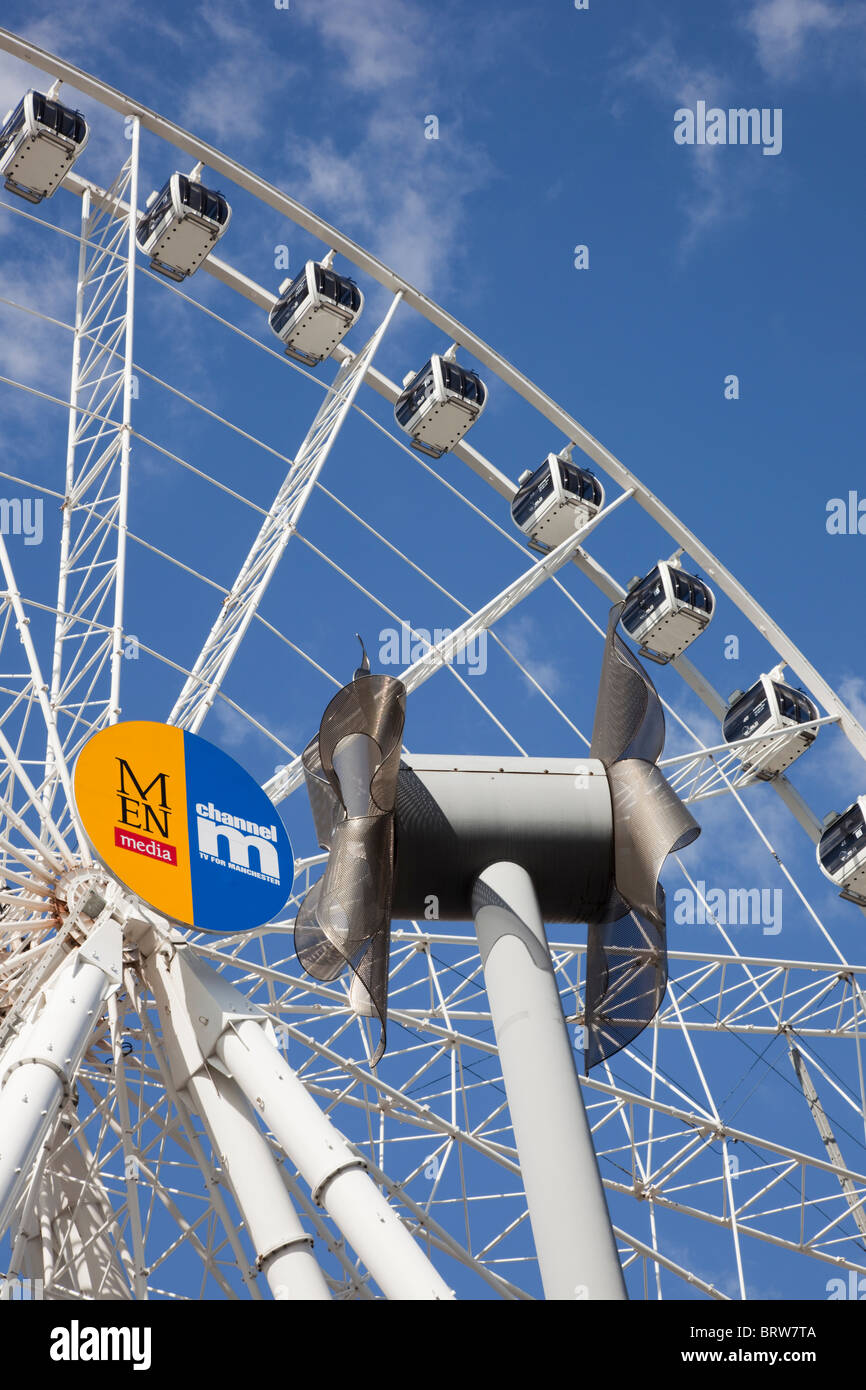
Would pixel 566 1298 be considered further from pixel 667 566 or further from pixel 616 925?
pixel 667 566

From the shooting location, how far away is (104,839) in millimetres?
14922

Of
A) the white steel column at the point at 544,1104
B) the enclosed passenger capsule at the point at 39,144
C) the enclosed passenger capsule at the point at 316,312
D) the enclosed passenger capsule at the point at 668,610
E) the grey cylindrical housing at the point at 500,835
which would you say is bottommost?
the white steel column at the point at 544,1104

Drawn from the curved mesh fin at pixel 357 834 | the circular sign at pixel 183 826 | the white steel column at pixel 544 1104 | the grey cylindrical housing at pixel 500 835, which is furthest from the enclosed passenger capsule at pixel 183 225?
the white steel column at pixel 544 1104

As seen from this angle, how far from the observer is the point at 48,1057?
13836mm

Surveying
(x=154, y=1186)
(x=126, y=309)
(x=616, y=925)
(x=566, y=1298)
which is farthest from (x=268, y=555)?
(x=566, y=1298)

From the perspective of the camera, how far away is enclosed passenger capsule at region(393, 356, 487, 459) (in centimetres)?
2552

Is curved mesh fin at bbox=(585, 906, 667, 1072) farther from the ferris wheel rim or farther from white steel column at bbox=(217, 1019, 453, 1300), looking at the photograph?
the ferris wheel rim

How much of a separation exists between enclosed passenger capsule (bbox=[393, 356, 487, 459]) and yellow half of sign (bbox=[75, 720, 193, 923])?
436 inches

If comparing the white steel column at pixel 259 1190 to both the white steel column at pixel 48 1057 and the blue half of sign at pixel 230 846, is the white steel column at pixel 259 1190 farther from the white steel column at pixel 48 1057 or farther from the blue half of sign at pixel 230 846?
the blue half of sign at pixel 230 846

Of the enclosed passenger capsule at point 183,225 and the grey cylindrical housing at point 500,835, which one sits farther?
the enclosed passenger capsule at point 183,225

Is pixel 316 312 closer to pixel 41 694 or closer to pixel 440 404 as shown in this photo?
pixel 440 404

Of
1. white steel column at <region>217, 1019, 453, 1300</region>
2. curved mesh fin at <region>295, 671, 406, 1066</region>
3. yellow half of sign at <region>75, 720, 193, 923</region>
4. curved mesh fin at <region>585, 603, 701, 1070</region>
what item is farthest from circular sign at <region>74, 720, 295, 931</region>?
curved mesh fin at <region>585, 603, 701, 1070</region>

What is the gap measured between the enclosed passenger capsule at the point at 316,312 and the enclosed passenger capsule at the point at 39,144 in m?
3.78

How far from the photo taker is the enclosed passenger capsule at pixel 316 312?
981 inches
